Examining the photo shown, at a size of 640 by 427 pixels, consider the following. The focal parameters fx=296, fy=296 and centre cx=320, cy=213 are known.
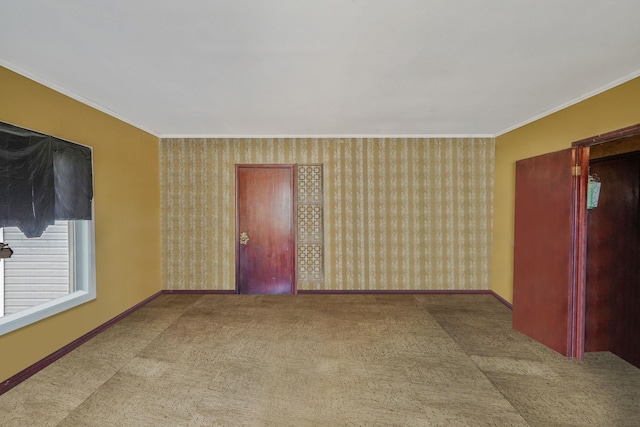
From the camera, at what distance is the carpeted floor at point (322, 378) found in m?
2.08

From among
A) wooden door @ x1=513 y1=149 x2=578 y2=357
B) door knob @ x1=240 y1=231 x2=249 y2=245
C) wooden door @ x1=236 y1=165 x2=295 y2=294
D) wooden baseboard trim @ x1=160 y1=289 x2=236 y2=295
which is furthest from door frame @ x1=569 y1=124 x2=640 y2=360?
wooden baseboard trim @ x1=160 y1=289 x2=236 y2=295

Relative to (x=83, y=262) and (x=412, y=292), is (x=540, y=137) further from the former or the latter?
(x=83, y=262)

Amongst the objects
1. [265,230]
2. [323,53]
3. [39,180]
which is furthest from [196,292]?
[323,53]

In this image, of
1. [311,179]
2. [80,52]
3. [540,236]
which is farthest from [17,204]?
[540,236]

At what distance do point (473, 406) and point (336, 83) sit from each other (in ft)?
9.31

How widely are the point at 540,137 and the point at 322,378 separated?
3823 mm

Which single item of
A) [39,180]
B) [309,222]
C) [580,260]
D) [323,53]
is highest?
[323,53]

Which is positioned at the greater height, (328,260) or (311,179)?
(311,179)

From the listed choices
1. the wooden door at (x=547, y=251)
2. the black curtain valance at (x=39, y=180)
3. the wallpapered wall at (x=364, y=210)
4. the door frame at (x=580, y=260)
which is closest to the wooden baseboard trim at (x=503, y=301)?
the wallpapered wall at (x=364, y=210)

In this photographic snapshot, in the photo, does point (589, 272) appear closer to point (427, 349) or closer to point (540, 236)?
point (540, 236)

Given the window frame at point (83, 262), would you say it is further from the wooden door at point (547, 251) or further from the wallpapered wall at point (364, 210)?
the wooden door at point (547, 251)

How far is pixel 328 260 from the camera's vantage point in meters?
4.88

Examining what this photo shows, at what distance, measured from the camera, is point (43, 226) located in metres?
2.63

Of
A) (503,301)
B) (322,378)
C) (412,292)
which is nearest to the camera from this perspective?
(322,378)
